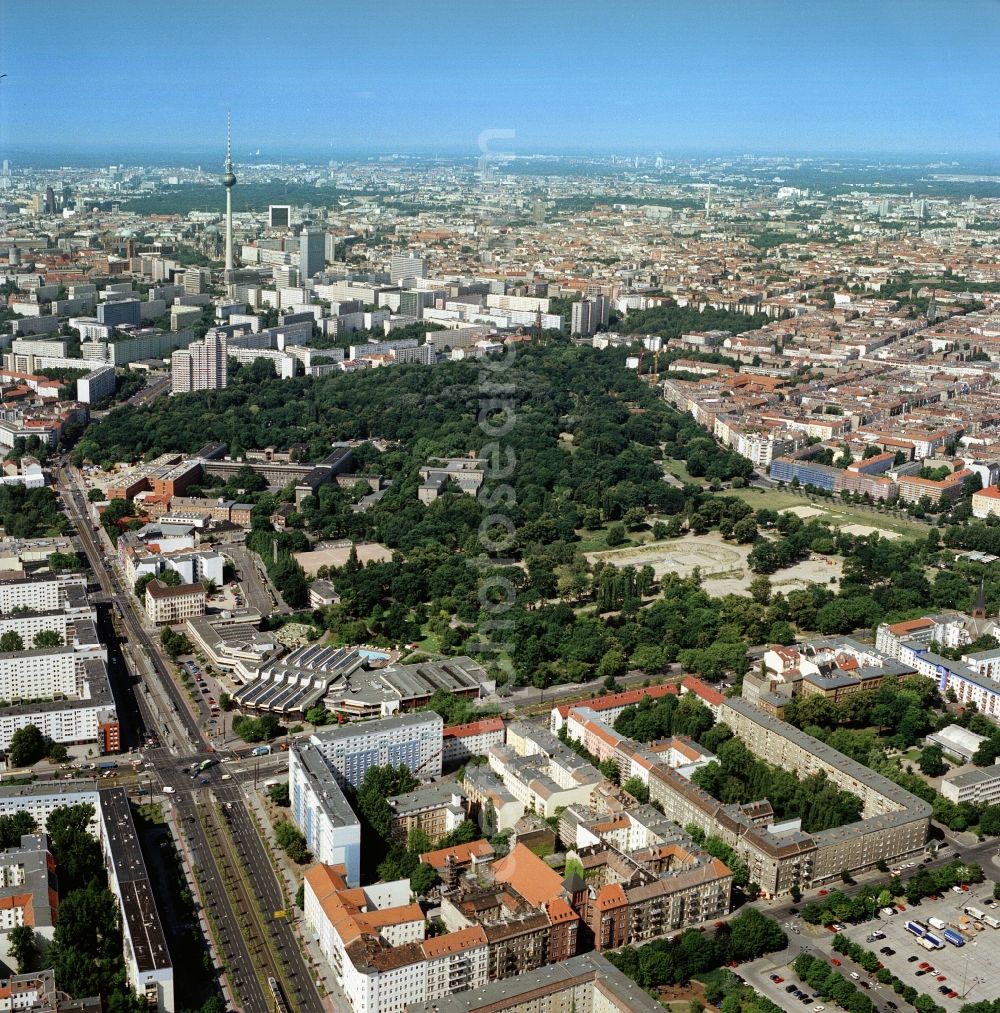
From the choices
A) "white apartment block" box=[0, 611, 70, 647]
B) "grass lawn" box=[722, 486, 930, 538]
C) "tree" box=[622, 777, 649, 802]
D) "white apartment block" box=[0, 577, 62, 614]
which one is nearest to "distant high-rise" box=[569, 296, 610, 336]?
"grass lawn" box=[722, 486, 930, 538]

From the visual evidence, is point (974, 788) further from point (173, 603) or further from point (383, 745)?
point (173, 603)

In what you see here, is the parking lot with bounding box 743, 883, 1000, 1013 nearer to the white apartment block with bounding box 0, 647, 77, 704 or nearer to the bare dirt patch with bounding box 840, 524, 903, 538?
the white apartment block with bounding box 0, 647, 77, 704

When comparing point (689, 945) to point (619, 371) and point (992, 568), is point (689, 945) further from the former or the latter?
Result: point (619, 371)

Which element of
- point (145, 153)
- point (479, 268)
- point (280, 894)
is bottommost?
point (280, 894)

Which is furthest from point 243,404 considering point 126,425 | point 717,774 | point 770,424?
point 717,774

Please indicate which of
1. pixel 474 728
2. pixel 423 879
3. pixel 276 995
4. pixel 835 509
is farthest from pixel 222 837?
pixel 835 509

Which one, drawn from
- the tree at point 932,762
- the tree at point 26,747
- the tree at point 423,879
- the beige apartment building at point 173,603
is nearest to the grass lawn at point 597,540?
the beige apartment building at point 173,603
